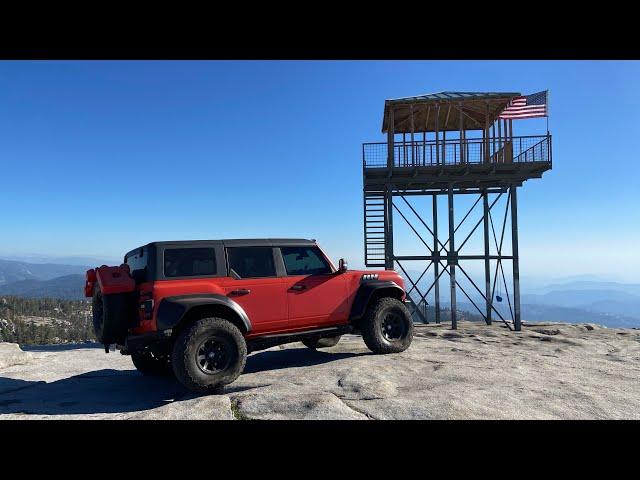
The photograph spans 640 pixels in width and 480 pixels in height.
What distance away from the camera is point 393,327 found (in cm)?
793

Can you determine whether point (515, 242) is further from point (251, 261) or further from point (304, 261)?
point (251, 261)

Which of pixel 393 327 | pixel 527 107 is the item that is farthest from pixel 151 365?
pixel 527 107

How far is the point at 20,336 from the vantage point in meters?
49.4

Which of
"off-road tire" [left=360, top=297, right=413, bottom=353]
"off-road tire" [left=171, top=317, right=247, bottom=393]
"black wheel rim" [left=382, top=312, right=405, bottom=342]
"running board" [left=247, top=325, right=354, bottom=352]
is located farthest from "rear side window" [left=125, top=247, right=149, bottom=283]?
"black wheel rim" [left=382, top=312, right=405, bottom=342]

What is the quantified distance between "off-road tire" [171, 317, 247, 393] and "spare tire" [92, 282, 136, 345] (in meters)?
0.81

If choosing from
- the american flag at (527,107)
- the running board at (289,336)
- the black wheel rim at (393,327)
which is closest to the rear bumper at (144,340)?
the running board at (289,336)

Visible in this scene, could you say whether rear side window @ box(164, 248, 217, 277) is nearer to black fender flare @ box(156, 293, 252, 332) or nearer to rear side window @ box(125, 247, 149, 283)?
rear side window @ box(125, 247, 149, 283)

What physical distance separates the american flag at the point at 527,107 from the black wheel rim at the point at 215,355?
13.2 metres

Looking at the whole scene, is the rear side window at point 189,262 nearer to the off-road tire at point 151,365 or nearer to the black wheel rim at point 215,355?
the black wheel rim at point 215,355

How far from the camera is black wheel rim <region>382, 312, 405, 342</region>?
787 centimetres

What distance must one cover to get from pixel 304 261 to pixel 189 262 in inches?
75.9

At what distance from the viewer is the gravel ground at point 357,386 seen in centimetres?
475

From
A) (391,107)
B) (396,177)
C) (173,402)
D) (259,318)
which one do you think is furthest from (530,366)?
(391,107)
